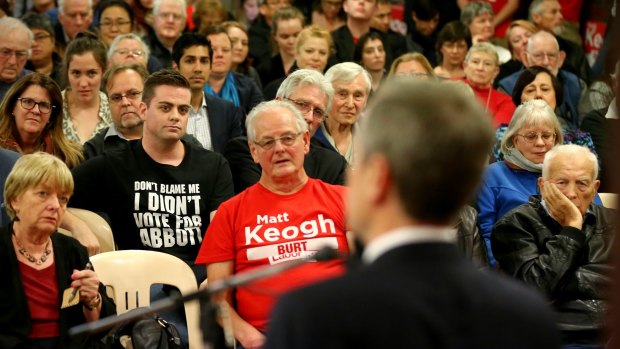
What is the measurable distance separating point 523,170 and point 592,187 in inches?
28.0

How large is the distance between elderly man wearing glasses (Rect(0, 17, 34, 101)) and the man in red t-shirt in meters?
2.47

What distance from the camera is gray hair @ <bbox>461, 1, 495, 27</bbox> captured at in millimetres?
8969

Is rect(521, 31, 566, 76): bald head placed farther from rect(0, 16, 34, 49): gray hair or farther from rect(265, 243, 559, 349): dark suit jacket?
rect(265, 243, 559, 349): dark suit jacket

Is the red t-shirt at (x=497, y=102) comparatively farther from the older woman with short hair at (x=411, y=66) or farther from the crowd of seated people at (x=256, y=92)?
the older woman with short hair at (x=411, y=66)

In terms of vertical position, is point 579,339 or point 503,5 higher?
point 503,5

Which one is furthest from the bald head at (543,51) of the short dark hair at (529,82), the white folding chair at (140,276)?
the white folding chair at (140,276)

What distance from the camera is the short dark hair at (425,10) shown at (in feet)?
31.0

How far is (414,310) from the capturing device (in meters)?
1.47

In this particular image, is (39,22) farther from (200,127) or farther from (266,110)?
(266,110)

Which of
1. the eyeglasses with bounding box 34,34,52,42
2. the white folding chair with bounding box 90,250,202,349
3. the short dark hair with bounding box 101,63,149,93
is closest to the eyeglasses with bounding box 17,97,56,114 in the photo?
the short dark hair with bounding box 101,63,149,93

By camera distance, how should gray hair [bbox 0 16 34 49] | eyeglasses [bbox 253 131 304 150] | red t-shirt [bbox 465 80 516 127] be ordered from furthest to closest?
1. red t-shirt [bbox 465 80 516 127]
2. gray hair [bbox 0 16 34 49]
3. eyeglasses [bbox 253 131 304 150]

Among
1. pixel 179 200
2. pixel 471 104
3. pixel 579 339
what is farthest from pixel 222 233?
pixel 471 104

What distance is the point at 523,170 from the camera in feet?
18.0

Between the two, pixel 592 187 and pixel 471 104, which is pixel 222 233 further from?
pixel 471 104
